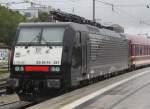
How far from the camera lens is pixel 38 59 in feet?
56.2

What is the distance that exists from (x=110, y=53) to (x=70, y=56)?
29.0 ft

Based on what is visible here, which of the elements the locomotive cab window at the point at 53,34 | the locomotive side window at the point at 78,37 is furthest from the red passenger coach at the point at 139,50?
the locomotive cab window at the point at 53,34

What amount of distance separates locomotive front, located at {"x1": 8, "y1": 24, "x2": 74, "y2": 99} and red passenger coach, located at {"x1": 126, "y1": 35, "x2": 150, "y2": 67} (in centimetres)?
1768

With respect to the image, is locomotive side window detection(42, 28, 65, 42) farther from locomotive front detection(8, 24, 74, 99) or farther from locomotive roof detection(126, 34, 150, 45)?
locomotive roof detection(126, 34, 150, 45)

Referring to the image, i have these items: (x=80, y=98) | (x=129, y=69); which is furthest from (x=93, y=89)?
(x=129, y=69)

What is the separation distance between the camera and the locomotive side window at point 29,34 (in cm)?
1778

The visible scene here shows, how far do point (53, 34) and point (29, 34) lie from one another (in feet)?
3.00

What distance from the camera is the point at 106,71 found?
81.6 ft

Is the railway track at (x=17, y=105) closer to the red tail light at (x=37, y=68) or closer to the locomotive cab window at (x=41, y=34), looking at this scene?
the red tail light at (x=37, y=68)

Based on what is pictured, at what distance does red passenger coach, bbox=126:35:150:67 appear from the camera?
36919 mm

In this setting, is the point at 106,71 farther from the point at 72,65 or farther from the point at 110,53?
the point at 72,65

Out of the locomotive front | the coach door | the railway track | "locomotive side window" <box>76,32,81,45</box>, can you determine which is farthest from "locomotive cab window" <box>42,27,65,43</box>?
the railway track

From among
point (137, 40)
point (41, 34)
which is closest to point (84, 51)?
point (41, 34)

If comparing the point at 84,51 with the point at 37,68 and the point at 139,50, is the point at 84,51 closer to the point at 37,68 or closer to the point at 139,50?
the point at 37,68
